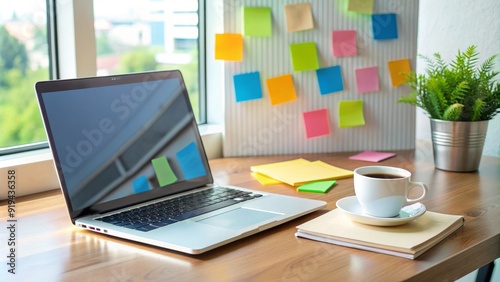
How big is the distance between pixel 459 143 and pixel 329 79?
14.7 inches

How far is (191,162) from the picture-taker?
1399mm

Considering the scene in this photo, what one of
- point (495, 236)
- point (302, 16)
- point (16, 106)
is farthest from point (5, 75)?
point (495, 236)

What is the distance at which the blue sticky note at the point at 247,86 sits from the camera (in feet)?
5.64

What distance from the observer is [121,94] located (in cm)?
131

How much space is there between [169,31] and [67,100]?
692 millimetres

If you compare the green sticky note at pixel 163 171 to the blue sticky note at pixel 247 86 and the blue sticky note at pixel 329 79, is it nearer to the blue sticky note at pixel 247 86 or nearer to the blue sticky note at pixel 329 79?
the blue sticky note at pixel 247 86

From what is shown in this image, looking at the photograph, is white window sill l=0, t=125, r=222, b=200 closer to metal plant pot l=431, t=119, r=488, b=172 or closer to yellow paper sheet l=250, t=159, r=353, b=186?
yellow paper sheet l=250, t=159, r=353, b=186

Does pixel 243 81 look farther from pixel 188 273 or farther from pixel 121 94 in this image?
pixel 188 273

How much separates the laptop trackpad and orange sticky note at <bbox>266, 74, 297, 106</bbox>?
57 cm

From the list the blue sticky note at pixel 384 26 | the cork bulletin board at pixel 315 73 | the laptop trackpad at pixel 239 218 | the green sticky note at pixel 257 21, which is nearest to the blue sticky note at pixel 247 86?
the cork bulletin board at pixel 315 73

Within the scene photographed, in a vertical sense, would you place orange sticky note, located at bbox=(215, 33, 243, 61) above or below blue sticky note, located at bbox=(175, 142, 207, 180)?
above

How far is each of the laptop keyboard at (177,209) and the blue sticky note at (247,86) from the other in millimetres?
406

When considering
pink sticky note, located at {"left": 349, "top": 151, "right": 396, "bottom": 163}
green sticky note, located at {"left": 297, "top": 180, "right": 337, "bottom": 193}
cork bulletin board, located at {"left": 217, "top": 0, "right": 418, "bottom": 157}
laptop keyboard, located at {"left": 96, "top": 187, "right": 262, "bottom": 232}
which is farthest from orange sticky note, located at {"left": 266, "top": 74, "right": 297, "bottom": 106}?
laptop keyboard, located at {"left": 96, "top": 187, "right": 262, "bottom": 232}

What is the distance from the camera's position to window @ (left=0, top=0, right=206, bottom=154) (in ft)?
4.86
